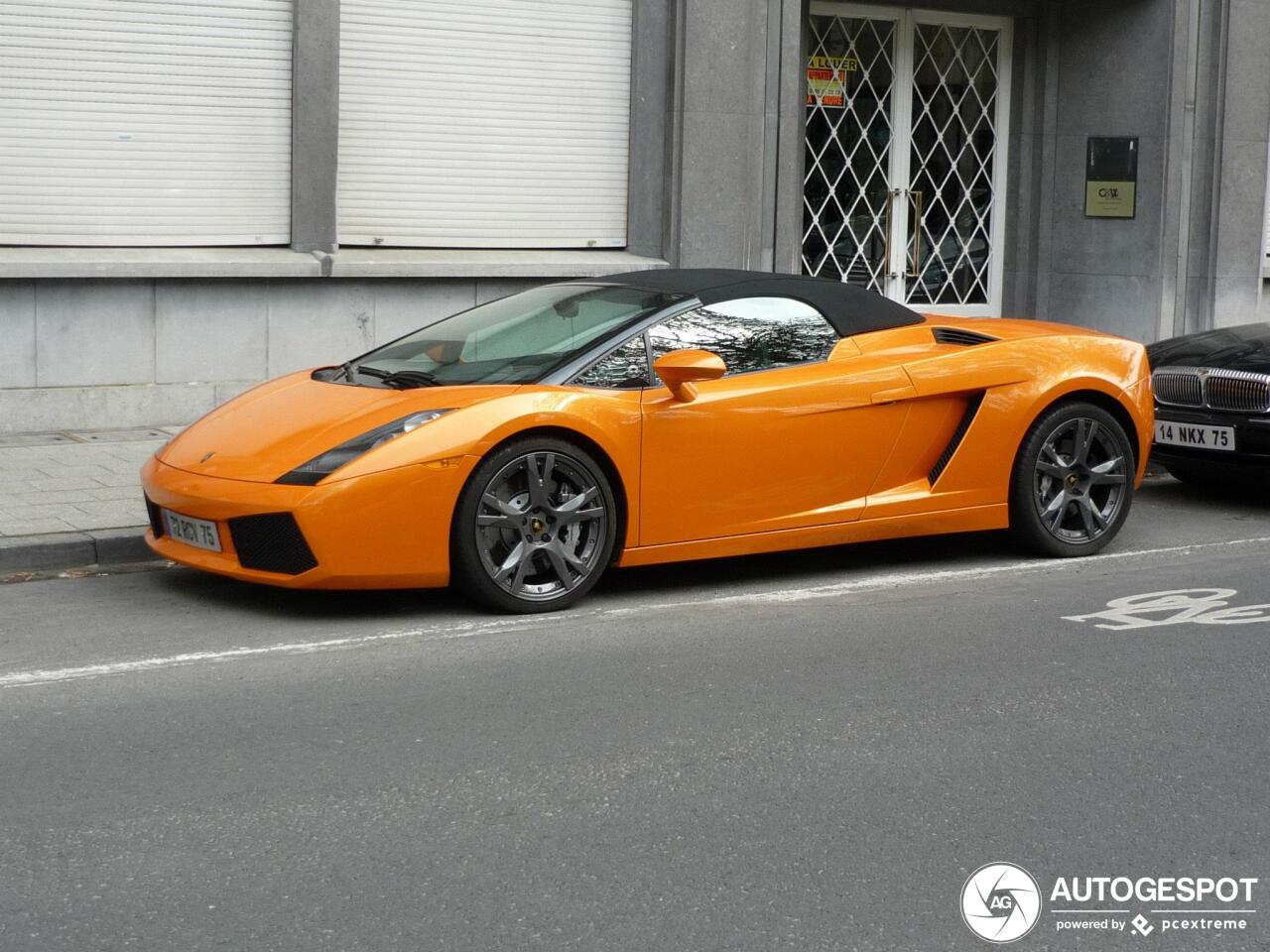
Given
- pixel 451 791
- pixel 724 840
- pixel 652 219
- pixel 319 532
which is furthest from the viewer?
pixel 652 219

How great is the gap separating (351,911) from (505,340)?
374cm

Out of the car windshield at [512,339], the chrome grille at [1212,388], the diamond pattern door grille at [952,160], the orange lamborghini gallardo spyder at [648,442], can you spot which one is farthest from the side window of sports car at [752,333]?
the diamond pattern door grille at [952,160]

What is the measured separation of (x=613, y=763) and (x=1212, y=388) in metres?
5.74

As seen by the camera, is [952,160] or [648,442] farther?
[952,160]

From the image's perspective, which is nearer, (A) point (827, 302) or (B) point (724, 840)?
(B) point (724, 840)

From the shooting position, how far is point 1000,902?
3.77 metres

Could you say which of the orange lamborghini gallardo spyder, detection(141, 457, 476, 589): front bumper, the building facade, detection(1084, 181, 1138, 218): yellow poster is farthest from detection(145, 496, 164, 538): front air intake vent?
detection(1084, 181, 1138, 218): yellow poster

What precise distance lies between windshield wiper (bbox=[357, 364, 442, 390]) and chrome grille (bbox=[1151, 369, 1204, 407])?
4404 millimetres

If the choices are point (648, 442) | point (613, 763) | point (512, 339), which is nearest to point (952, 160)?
point (512, 339)

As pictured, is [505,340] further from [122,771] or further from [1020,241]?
[1020,241]

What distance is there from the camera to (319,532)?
603 cm

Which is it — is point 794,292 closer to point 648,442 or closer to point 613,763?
point 648,442

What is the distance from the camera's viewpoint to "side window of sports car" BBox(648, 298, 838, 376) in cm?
689

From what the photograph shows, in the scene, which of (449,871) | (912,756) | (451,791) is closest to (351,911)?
(449,871)
